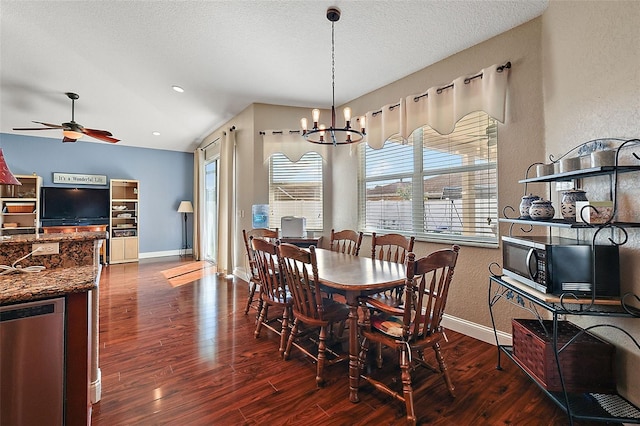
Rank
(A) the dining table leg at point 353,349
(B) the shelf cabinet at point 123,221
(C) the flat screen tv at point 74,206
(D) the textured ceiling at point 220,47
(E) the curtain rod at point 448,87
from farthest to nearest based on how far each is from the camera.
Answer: (B) the shelf cabinet at point 123,221 < (C) the flat screen tv at point 74,206 < (E) the curtain rod at point 448,87 < (D) the textured ceiling at point 220,47 < (A) the dining table leg at point 353,349

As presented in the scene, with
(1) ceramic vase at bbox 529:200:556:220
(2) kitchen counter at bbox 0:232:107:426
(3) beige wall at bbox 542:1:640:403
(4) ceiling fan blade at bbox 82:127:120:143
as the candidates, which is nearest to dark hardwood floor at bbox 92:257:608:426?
(2) kitchen counter at bbox 0:232:107:426

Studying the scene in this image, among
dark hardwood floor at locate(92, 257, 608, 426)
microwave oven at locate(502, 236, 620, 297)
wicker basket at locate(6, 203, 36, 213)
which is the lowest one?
dark hardwood floor at locate(92, 257, 608, 426)

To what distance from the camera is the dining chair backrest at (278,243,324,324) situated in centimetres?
200

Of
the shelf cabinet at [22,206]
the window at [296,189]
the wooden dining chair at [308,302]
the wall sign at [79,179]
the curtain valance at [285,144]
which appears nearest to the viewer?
the wooden dining chair at [308,302]

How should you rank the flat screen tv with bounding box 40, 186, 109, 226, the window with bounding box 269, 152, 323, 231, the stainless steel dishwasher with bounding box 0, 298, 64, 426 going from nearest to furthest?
the stainless steel dishwasher with bounding box 0, 298, 64, 426 < the window with bounding box 269, 152, 323, 231 < the flat screen tv with bounding box 40, 186, 109, 226

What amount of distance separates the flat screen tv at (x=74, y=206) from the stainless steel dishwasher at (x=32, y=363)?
618 cm

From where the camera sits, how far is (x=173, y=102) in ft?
14.3

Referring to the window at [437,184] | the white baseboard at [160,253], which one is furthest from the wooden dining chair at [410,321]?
the white baseboard at [160,253]

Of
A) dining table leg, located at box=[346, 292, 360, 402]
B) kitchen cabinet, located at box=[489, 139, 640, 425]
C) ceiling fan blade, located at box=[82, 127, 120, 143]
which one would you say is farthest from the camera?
ceiling fan blade, located at box=[82, 127, 120, 143]

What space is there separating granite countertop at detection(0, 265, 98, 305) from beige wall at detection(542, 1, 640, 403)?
2850 mm

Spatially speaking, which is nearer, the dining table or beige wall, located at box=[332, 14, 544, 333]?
the dining table

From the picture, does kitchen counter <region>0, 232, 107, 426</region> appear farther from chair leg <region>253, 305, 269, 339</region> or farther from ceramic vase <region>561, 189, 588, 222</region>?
ceramic vase <region>561, 189, 588, 222</region>

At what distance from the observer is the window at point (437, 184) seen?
2736 mm

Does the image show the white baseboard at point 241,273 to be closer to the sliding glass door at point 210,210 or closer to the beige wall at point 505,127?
the sliding glass door at point 210,210
